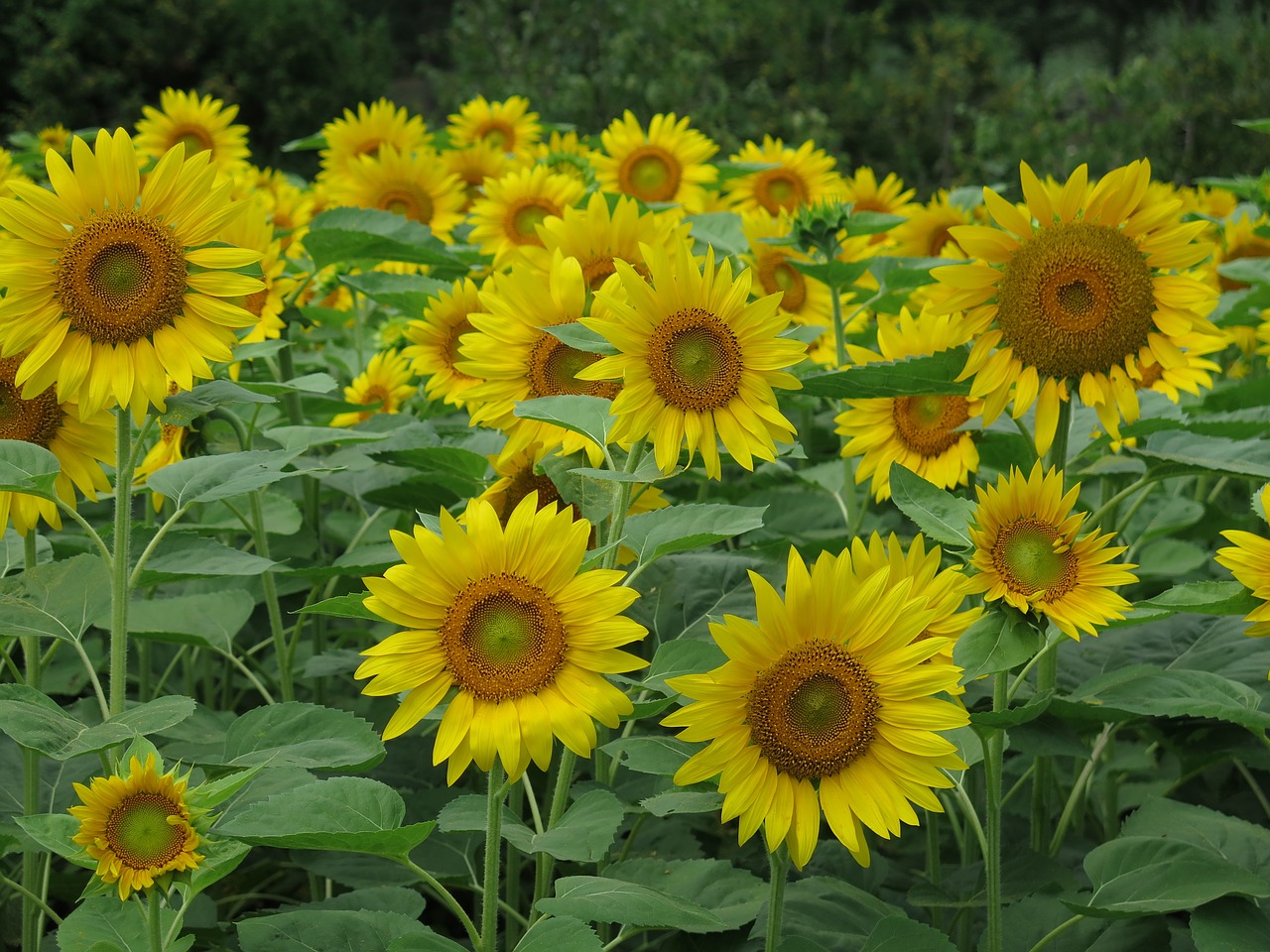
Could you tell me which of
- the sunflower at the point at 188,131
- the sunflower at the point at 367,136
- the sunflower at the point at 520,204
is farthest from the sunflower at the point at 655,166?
the sunflower at the point at 188,131

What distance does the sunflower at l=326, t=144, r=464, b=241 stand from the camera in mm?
3895

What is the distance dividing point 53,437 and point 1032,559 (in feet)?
4.65

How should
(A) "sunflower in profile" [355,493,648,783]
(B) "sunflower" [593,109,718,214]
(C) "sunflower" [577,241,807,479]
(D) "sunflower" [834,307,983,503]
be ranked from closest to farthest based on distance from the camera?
(A) "sunflower in profile" [355,493,648,783]
(C) "sunflower" [577,241,807,479]
(D) "sunflower" [834,307,983,503]
(B) "sunflower" [593,109,718,214]

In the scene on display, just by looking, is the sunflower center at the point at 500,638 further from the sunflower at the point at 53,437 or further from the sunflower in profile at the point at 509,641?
the sunflower at the point at 53,437

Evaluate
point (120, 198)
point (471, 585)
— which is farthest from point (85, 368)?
point (471, 585)

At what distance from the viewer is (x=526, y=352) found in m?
2.08

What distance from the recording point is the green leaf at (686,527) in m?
1.73

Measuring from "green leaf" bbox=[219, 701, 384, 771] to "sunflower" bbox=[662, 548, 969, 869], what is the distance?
485 millimetres

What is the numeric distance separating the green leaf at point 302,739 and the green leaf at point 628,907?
1.06 ft

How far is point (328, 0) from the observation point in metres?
17.6

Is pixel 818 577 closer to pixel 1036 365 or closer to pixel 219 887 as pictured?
pixel 1036 365

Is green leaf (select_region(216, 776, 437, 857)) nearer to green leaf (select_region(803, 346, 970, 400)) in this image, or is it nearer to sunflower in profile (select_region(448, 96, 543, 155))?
green leaf (select_region(803, 346, 970, 400))

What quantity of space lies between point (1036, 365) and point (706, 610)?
2.05ft

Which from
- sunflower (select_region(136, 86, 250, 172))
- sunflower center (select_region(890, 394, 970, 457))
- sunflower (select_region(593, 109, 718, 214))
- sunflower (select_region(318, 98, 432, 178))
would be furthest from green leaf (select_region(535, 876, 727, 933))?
sunflower (select_region(136, 86, 250, 172))
